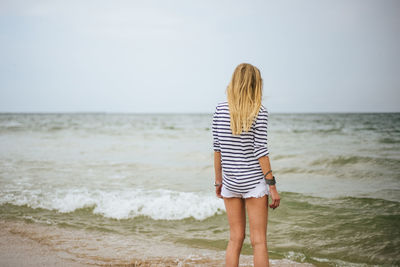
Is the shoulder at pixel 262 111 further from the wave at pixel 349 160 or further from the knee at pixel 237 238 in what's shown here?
the wave at pixel 349 160

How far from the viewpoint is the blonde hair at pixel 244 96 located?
253cm

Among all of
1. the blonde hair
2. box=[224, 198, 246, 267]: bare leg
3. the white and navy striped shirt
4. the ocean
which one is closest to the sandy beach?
the ocean

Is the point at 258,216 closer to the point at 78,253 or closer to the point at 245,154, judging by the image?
the point at 245,154

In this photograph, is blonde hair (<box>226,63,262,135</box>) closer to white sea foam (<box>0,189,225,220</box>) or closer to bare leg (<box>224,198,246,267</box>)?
bare leg (<box>224,198,246,267</box>)

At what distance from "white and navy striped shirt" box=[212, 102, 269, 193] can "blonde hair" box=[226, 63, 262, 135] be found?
7 cm

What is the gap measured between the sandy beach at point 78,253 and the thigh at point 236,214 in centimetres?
130

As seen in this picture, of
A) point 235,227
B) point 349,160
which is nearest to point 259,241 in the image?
point 235,227

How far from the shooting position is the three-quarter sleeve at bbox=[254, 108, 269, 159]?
258cm

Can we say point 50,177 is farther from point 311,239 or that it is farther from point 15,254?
point 311,239

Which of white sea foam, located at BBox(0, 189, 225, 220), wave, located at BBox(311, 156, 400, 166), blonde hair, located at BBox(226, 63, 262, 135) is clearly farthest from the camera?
wave, located at BBox(311, 156, 400, 166)

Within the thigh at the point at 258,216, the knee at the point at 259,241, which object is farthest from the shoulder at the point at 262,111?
the knee at the point at 259,241

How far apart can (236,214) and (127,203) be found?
421 centimetres

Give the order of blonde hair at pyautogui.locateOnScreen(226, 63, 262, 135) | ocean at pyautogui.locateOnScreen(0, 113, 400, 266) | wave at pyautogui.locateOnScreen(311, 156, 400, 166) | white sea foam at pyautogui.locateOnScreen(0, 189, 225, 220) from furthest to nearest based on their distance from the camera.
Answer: wave at pyautogui.locateOnScreen(311, 156, 400, 166), white sea foam at pyautogui.locateOnScreen(0, 189, 225, 220), ocean at pyautogui.locateOnScreen(0, 113, 400, 266), blonde hair at pyautogui.locateOnScreen(226, 63, 262, 135)

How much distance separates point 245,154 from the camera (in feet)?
8.71
